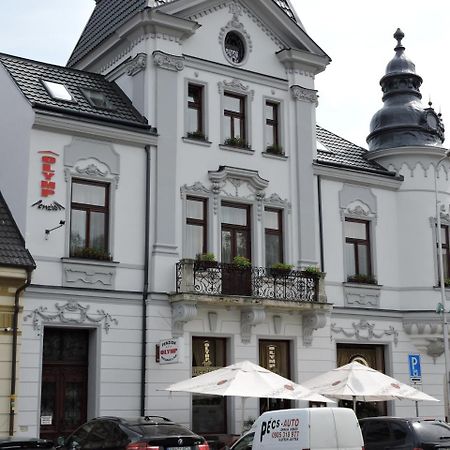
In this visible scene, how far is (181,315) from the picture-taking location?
23719 mm

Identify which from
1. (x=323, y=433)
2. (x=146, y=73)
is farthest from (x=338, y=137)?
(x=323, y=433)

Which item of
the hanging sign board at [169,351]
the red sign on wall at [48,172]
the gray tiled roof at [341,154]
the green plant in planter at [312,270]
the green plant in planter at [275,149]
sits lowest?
the hanging sign board at [169,351]

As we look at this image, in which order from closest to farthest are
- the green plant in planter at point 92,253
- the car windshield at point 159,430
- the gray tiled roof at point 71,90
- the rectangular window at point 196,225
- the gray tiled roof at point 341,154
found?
the car windshield at point 159,430 → the green plant in planter at point 92,253 → the gray tiled roof at point 71,90 → the rectangular window at point 196,225 → the gray tiled roof at point 341,154

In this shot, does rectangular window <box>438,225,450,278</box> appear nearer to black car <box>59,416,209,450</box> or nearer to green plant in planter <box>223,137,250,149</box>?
green plant in planter <box>223,137,250,149</box>

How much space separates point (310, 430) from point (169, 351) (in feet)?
26.1

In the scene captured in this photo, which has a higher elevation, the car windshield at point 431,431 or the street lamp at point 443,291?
the street lamp at point 443,291

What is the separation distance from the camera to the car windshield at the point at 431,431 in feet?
58.7

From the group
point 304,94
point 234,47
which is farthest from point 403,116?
point 234,47

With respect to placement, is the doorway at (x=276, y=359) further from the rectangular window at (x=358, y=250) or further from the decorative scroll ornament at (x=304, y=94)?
the decorative scroll ornament at (x=304, y=94)

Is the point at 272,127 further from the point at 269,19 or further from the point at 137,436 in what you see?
the point at 137,436

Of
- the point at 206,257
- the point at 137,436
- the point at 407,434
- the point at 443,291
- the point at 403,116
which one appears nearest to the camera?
the point at 137,436

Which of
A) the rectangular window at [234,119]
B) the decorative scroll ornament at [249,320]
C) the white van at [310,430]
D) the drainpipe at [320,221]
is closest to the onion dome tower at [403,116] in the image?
the drainpipe at [320,221]

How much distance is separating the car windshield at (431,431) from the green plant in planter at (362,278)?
33.3 ft

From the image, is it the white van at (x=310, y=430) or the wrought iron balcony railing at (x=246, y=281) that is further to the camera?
the wrought iron balcony railing at (x=246, y=281)
